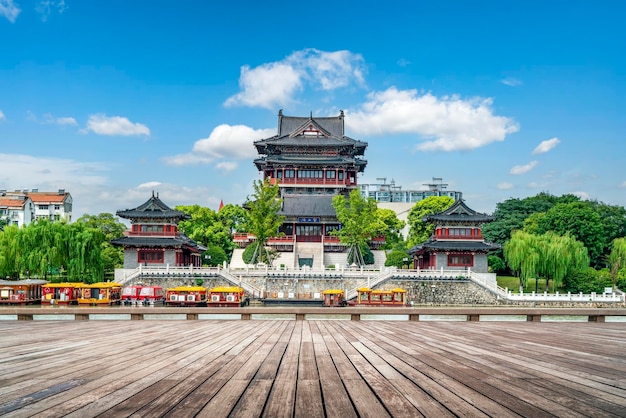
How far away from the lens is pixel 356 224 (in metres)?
44.8

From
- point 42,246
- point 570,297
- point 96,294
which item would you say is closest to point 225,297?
point 96,294

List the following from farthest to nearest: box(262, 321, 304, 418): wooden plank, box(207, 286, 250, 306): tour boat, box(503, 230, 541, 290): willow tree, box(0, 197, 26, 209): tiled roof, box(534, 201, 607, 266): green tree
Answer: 1. box(0, 197, 26, 209): tiled roof
2. box(534, 201, 607, 266): green tree
3. box(503, 230, 541, 290): willow tree
4. box(207, 286, 250, 306): tour boat
5. box(262, 321, 304, 418): wooden plank

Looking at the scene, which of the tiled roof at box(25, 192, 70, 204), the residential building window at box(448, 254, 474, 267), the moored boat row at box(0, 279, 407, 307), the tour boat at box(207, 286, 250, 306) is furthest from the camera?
the tiled roof at box(25, 192, 70, 204)

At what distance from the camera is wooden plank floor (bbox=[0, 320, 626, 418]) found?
3.84 m

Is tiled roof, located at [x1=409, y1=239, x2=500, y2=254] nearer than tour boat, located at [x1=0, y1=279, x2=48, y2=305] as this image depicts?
No

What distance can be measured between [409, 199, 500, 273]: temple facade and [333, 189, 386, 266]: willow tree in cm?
503

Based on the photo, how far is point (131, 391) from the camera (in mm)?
4375

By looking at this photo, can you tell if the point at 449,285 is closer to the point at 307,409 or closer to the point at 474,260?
the point at 474,260

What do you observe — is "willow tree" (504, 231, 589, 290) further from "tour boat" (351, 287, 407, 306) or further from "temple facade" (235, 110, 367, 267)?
"temple facade" (235, 110, 367, 267)

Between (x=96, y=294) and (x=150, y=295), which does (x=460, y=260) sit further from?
(x=96, y=294)

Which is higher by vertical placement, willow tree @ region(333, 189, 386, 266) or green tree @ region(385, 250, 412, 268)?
willow tree @ region(333, 189, 386, 266)

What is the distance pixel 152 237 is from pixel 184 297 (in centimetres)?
1072

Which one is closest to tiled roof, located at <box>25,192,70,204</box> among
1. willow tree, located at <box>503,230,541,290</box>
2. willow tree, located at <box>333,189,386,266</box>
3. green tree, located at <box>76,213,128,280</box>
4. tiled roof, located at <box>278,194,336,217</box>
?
green tree, located at <box>76,213,128,280</box>

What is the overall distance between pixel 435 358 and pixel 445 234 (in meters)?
39.5
